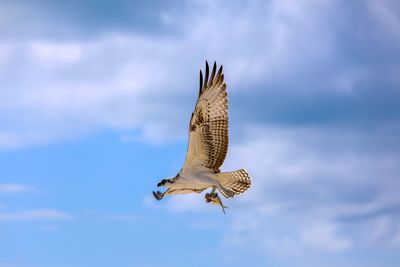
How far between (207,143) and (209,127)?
398 millimetres

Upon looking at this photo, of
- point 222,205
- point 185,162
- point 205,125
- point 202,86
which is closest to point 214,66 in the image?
point 202,86

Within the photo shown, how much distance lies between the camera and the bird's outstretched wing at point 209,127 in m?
14.7

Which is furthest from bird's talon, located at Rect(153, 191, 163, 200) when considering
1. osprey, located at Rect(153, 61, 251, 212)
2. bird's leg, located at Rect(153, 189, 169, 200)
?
osprey, located at Rect(153, 61, 251, 212)

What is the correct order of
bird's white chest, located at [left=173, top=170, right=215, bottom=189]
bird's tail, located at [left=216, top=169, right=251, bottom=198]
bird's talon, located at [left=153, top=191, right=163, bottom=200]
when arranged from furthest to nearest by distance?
bird's tail, located at [left=216, top=169, right=251, bottom=198], bird's white chest, located at [left=173, top=170, right=215, bottom=189], bird's talon, located at [left=153, top=191, right=163, bottom=200]

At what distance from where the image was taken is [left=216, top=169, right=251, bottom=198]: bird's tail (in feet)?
49.9

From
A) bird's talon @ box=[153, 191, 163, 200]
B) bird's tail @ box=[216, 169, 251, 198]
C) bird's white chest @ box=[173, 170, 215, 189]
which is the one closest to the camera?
bird's talon @ box=[153, 191, 163, 200]

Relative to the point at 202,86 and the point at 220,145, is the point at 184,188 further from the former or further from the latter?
the point at 202,86

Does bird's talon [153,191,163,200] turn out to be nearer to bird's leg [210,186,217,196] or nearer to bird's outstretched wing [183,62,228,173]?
bird's outstretched wing [183,62,228,173]

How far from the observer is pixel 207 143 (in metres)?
14.8

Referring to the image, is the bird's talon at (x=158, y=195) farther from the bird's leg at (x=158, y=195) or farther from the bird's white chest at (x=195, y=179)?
the bird's white chest at (x=195, y=179)

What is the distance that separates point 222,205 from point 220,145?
147 centimetres

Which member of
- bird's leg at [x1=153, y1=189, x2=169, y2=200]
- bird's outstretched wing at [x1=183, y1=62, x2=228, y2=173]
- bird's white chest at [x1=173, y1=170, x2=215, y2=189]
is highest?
bird's outstretched wing at [x1=183, y1=62, x2=228, y2=173]

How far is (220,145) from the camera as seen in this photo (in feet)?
49.0

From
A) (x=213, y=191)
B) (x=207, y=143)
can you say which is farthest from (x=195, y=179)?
(x=207, y=143)
